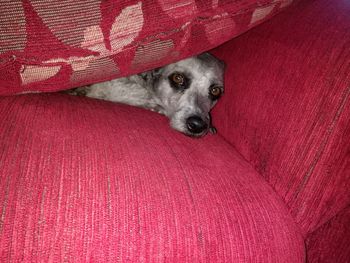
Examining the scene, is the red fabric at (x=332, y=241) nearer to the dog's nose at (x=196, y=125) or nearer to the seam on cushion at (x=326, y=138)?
the seam on cushion at (x=326, y=138)

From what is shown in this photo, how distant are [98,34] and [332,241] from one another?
3.02 ft

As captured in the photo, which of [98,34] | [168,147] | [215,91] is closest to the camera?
[98,34]

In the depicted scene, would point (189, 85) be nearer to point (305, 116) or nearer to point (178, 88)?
point (178, 88)

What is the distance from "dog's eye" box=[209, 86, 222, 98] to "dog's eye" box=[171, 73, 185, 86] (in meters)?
0.15

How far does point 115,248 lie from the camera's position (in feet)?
1.95

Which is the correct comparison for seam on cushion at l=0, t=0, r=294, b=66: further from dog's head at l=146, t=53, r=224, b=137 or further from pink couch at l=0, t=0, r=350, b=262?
dog's head at l=146, t=53, r=224, b=137

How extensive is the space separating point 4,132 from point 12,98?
0.21 meters

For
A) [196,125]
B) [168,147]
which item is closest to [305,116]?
[168,147]

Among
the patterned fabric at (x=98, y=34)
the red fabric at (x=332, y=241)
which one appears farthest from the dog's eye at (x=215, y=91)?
the red fabric at (x=332, y=241)

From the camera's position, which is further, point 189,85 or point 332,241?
point 189,85

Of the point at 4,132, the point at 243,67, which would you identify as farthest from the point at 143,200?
the point at 243,67

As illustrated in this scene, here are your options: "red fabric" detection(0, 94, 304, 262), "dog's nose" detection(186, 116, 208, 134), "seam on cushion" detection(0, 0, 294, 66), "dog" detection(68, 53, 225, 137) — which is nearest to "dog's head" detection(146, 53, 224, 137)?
"dog" detection(68, 53, 225, 137)

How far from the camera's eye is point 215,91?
5.33 feet

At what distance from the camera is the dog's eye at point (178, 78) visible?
5.32 ft
